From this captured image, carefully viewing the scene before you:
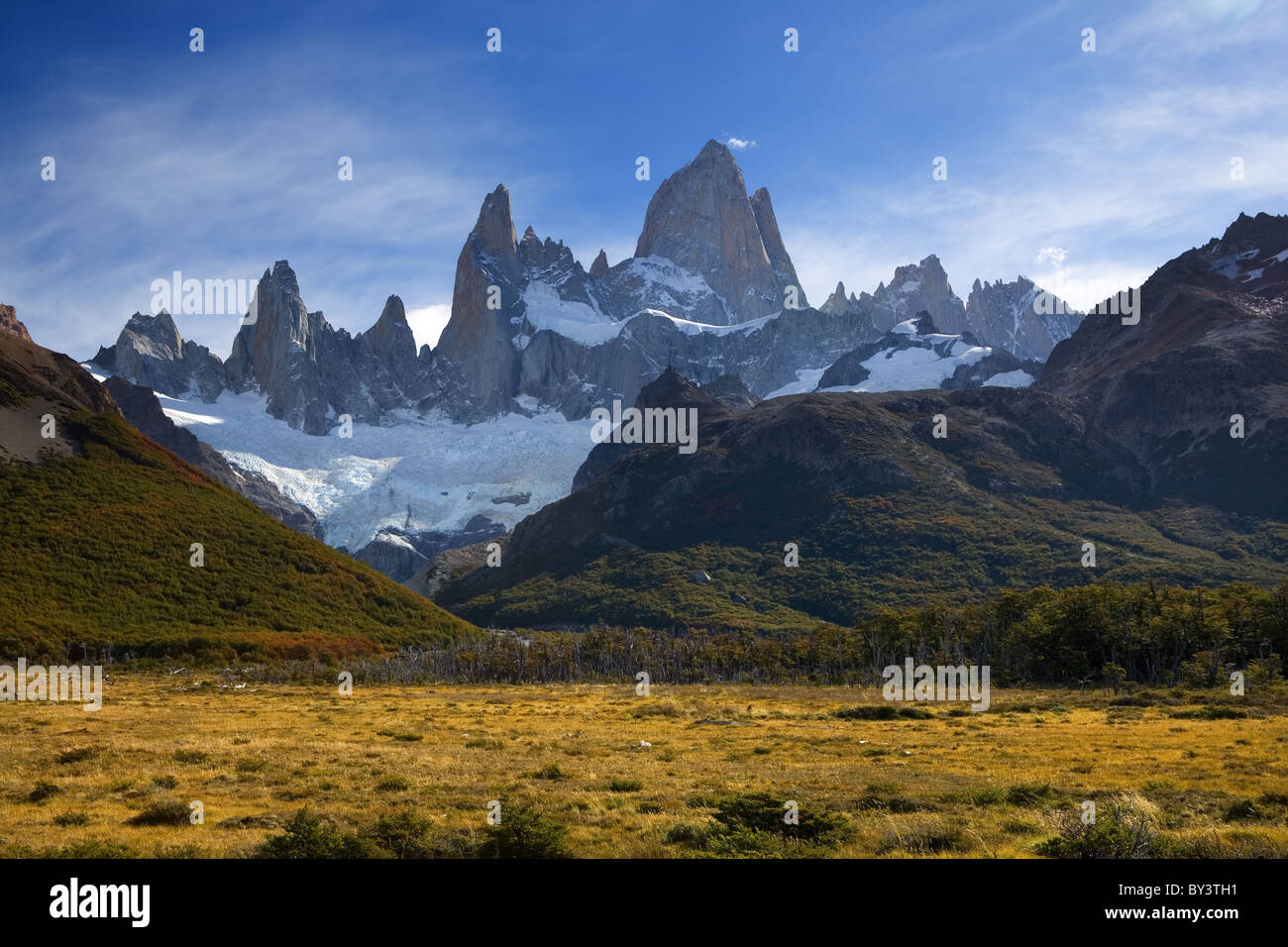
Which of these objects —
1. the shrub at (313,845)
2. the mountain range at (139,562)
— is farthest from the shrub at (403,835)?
the mountain range at (139,562)

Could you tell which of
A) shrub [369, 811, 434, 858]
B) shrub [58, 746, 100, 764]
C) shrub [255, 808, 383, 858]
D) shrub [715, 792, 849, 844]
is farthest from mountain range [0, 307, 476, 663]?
shrub [715, 792, 849, 844]

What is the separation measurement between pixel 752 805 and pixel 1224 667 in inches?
3008

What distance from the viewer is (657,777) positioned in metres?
30.5

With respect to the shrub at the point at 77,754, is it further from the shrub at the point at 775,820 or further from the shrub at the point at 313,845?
the shrub at the point at 775,820

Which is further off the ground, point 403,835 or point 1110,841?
point 1110,841

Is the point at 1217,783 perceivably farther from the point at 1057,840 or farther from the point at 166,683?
the point at 166,683

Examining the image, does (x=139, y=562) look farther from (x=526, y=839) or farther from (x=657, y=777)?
(x=526, y=839)

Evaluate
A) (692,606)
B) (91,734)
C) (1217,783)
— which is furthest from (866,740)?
(692,606)

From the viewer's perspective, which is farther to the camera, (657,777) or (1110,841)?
(657,777)

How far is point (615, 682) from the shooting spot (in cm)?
10731

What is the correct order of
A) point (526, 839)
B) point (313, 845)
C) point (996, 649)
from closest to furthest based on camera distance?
point (313, 845)
point (526, 839)
point (996, 649)

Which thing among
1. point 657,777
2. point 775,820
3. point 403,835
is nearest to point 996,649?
point 657,777

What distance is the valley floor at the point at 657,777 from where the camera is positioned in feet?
67.9

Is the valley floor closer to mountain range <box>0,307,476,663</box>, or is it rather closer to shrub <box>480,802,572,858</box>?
shrub <box>480,802,572,858</box>
